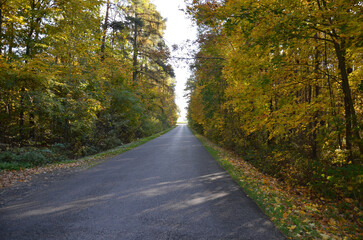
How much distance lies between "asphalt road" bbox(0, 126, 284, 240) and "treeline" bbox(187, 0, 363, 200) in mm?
2570

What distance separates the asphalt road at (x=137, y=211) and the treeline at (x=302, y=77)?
8.43 ft

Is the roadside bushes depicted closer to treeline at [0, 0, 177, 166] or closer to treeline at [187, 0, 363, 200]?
treeline at [0, 0, 177, 166]

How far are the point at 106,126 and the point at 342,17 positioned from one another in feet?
49.8

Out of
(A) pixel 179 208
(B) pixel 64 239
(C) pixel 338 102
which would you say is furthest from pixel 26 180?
(C) pixel 338 102

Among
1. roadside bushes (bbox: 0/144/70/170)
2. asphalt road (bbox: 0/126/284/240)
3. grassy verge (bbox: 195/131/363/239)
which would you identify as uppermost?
roadside bushes (bbox: 0/144/70/170)

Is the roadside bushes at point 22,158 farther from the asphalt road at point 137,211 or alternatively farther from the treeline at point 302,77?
the treeline at point 302,77

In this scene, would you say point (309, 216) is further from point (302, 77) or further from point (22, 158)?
point (22, 158)

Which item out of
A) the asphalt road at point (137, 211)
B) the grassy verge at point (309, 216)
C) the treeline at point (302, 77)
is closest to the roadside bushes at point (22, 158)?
the asphalt road at point (137, 211)

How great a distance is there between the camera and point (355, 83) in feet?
17.8

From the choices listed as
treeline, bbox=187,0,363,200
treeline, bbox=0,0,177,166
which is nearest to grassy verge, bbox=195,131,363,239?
treeline, bbox=187,0,363,200

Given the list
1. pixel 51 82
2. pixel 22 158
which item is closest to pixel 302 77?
pixel 51 82

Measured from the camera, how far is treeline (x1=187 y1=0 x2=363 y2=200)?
14.5 feet

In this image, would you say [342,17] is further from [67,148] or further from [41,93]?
[67,148]

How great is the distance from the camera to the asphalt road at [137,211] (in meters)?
3.26
